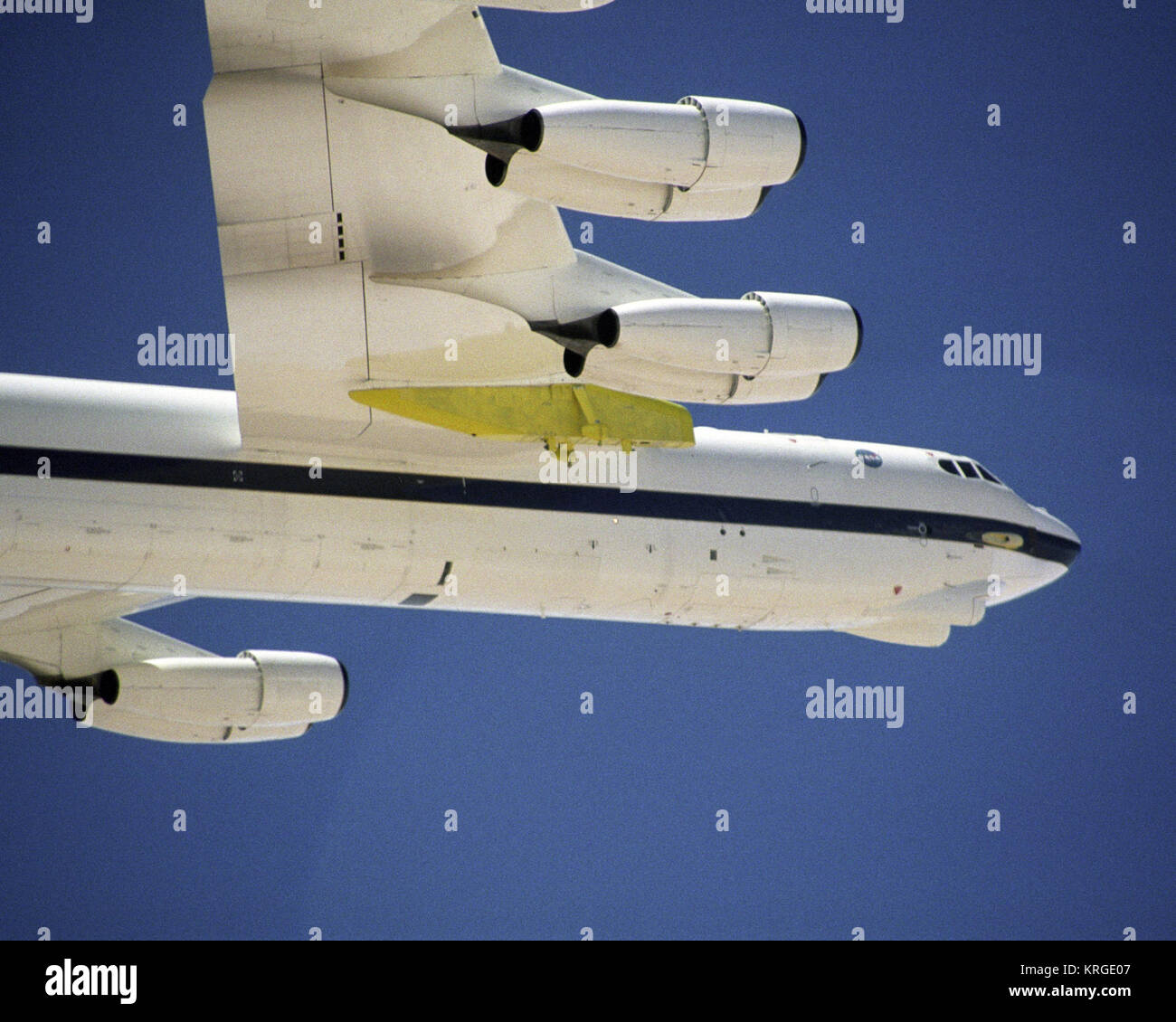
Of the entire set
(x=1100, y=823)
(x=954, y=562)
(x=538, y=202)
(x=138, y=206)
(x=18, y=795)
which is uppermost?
(x=138, y=206)

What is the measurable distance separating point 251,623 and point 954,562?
47.4 feet

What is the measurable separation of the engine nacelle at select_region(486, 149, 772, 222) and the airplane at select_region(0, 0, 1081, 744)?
0.09ft

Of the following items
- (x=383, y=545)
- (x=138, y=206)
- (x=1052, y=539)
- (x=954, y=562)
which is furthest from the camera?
(x=138, y=206)

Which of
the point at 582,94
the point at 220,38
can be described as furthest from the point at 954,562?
the point at 220,38

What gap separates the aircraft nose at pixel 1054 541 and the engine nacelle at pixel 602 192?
24.1 feet

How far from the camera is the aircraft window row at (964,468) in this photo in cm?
1683

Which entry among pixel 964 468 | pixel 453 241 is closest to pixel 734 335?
pixel 453 241

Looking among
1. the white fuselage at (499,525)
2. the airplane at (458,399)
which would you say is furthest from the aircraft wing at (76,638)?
the white fuselage at (499,525)

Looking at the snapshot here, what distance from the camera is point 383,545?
13539mm

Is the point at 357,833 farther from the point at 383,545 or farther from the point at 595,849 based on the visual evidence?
the point at 383,545

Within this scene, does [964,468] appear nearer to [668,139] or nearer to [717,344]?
[717,344]

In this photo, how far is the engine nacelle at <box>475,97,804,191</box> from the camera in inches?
418

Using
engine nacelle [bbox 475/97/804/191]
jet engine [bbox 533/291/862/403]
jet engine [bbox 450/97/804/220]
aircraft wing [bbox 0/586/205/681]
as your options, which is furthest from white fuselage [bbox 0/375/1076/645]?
engine nacelle [bbox 475/97/804/191]

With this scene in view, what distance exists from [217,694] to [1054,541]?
9.24 metres
